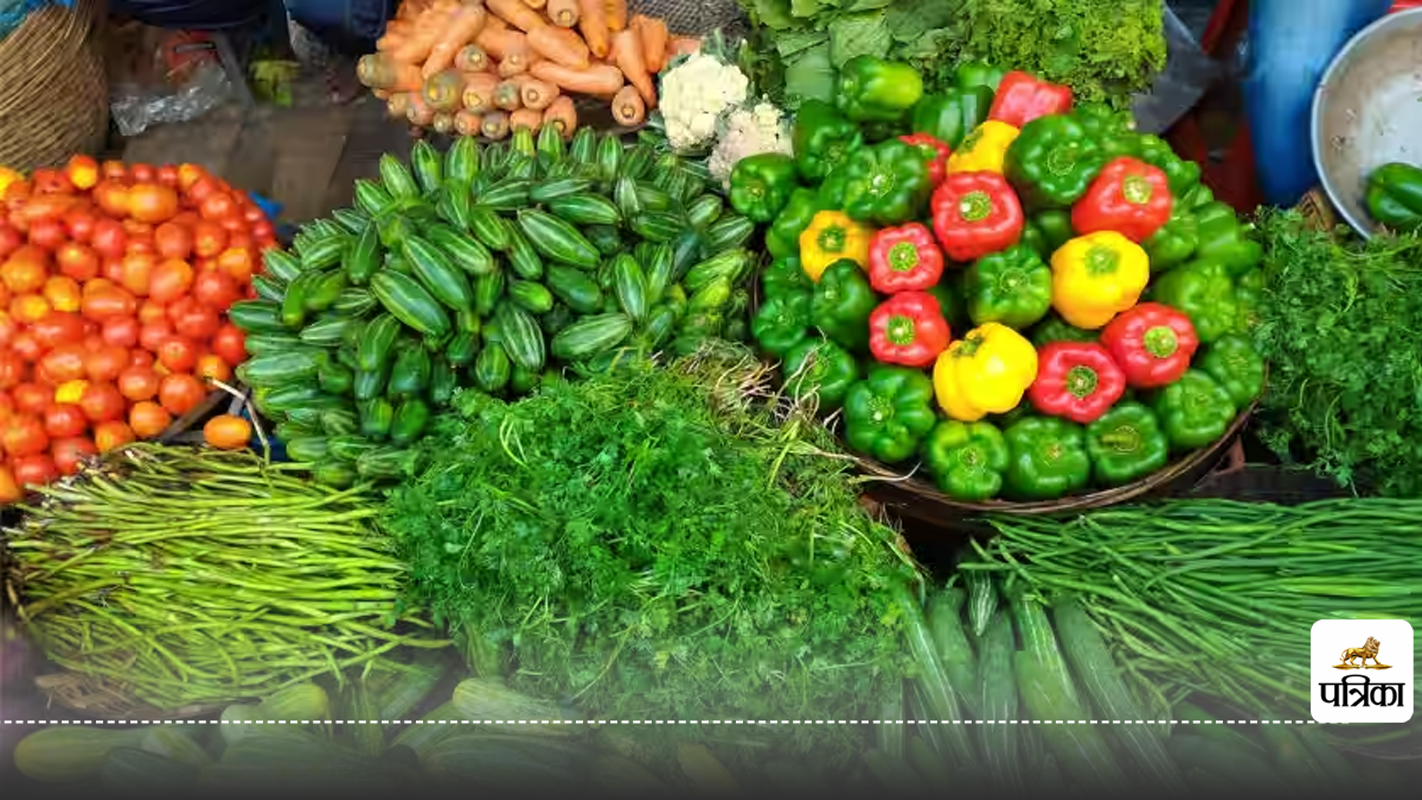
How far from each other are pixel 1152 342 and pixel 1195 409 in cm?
21

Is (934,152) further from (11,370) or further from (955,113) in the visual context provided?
(11,370)

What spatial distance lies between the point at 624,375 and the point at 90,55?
3099mm

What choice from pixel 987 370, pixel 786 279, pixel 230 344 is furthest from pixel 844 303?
pixel 230 344

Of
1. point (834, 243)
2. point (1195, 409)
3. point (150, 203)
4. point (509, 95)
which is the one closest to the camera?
point (1195, 409)

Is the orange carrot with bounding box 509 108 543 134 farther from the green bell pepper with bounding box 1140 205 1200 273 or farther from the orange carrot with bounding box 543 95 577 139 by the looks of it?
the green bell pepper with bounding box 1140 205 1200 273

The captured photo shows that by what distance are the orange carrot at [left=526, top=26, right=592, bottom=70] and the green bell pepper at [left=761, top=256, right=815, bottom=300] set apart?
4.44 ft

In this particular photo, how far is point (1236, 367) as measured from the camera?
8.66 ft

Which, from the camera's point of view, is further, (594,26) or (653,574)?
(594,26)

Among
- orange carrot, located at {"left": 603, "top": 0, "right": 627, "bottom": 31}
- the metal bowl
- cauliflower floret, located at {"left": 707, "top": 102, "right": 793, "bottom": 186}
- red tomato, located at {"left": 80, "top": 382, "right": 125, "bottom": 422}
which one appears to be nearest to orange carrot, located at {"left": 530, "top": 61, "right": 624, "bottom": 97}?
orange carrot, located at {"left": 603, "top": 0, "right": 627, "bottom": 31}

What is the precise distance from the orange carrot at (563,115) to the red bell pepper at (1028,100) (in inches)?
63.7

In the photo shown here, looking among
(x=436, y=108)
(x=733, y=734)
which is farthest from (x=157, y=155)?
(x=733, y=734)

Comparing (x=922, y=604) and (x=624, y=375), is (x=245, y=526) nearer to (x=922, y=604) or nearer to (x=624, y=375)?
(x=624, y=375)

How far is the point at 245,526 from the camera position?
254cm

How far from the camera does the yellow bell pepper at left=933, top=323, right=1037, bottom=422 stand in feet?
8.16
